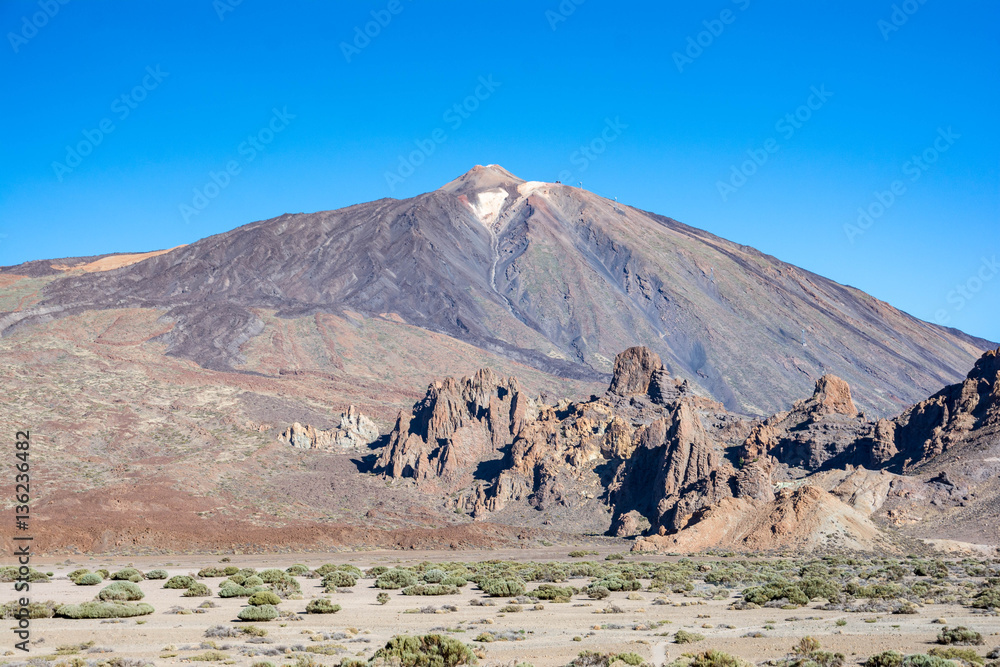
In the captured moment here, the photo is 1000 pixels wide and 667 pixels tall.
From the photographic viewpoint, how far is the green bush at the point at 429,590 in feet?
108

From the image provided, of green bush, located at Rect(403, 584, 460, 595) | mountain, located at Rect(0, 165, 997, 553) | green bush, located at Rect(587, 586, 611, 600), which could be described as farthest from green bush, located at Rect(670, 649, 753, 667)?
mountain, located at Rect(0, 165, 997, 553)

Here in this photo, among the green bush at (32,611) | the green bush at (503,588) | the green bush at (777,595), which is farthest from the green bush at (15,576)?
the green bush at (777,595)

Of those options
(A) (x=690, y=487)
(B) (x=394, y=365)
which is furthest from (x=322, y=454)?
(B) (x=394, y=365)

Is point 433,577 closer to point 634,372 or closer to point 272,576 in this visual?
point 272,576

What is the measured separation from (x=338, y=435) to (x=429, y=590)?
6523 centimetres

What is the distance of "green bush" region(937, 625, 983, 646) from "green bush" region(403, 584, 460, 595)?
16.1 m

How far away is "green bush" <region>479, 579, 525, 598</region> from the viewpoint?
32.2 m

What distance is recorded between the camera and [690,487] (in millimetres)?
59125

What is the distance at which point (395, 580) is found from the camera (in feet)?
118

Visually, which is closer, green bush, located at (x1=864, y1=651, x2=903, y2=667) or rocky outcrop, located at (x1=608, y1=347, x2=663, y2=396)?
green bush, located at (x1=864, y1=651, x2=903, y2=667)

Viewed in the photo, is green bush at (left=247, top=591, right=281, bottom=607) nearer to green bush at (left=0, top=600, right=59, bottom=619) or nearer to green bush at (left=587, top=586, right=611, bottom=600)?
green bush at (left=0, top=600, right=59, bottom=619)

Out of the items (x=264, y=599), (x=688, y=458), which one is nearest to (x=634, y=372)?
(x=688, y=458)

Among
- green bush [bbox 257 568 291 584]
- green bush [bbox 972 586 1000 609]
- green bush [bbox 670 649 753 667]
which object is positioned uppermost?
green bush [bbox 972 586 1000 609]

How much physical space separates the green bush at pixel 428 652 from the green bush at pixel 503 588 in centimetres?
1196
